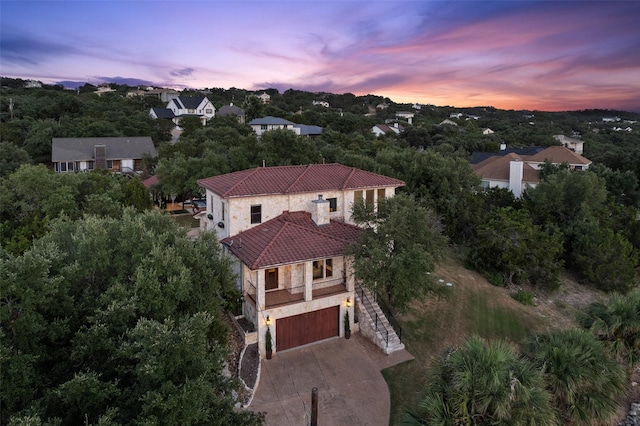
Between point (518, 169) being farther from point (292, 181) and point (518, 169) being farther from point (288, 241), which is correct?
point (288, 241)

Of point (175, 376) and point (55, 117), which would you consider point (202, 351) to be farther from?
point (55, 117)

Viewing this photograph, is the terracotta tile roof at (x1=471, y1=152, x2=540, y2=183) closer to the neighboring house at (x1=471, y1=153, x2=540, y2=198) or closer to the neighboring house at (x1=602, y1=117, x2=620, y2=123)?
the neighboring house at (x1=471, y1=153, x2=540, y2=198)

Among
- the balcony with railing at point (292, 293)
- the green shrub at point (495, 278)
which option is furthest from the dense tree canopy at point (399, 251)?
the green shrub at point (495, 278)

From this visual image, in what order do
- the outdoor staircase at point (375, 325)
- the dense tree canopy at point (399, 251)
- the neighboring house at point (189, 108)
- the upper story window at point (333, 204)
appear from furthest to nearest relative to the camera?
the neighboring house at point (189, 108), the upper story window at point (333, 204), the outdoor staircase at point (375, 325), the dense tree canopy at point (399, 251)

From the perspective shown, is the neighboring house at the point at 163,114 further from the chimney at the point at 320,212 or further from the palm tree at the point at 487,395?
the palm tree at the point at 487,395

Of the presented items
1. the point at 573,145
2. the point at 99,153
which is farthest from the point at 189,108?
the point at 573,145
